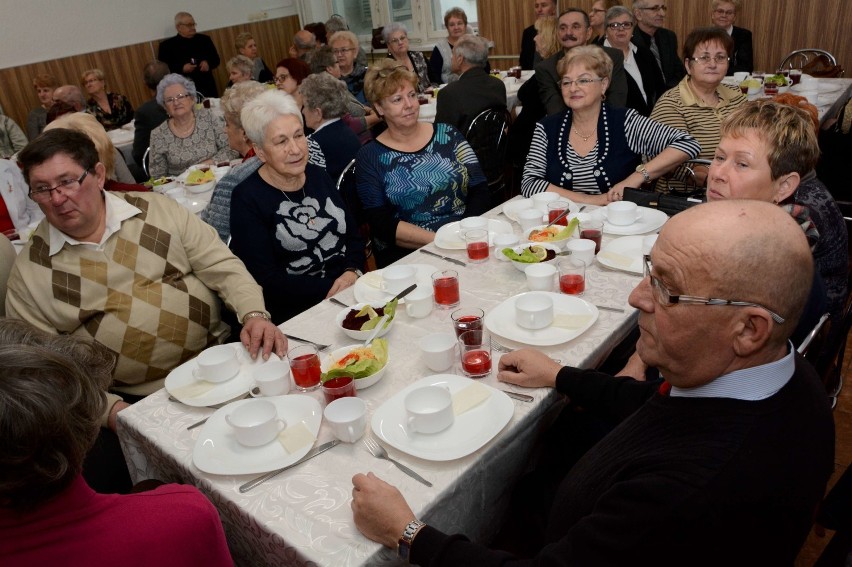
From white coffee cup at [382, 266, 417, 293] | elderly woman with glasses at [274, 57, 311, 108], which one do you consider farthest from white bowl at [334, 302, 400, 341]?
elderly woman with glasses at [274, 57, 311, 108]

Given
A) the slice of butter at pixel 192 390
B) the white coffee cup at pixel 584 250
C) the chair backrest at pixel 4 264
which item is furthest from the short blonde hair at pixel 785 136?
the chair backrest at pixel 4 264

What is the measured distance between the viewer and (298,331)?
1.85 meters

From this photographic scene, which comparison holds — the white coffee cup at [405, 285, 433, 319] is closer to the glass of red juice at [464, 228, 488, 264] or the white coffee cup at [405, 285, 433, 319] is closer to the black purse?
the glass of red juice at [464, 228, 488, 264]

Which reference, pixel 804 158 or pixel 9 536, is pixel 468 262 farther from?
pixel 9 536

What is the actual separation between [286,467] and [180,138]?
3685mm

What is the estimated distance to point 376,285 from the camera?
2023 millimetres

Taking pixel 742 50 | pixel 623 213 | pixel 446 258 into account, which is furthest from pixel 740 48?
pixel 446 258

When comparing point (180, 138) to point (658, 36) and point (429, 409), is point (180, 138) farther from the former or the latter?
point (658, 36)

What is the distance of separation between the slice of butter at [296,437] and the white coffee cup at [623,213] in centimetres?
148

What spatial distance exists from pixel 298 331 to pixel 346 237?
942 millimetres

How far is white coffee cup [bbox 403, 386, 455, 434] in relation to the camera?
1.31 m

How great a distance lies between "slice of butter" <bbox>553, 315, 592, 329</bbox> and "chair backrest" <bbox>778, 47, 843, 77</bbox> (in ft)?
17.0

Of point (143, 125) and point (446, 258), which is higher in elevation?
point (143, 125)

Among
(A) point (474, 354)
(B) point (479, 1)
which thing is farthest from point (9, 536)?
(B) point (479, 1)
